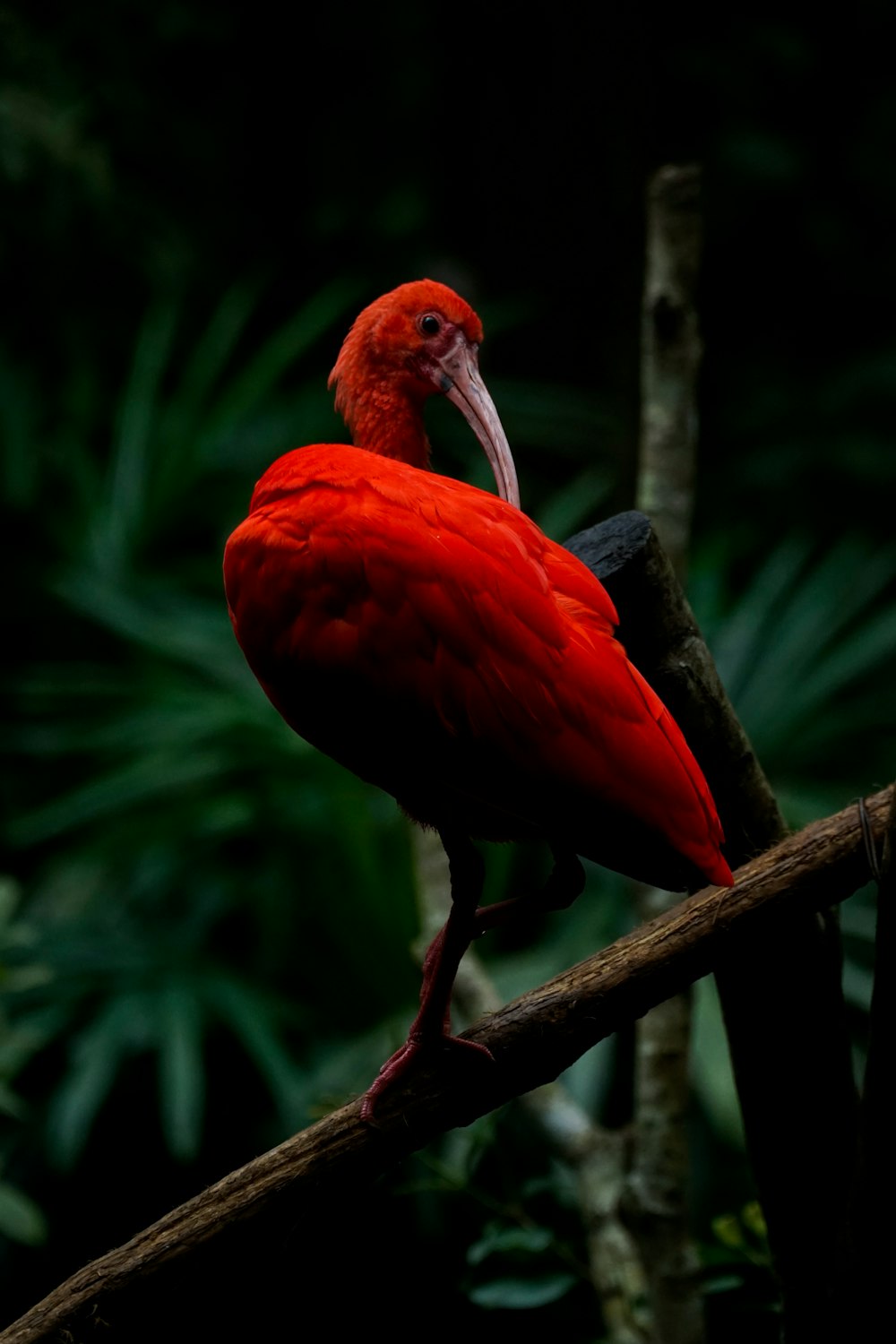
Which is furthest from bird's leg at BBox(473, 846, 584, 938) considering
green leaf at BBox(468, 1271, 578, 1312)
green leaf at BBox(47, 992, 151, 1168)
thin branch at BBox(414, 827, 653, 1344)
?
green leaf at BBox(47, 992, 151, 1168)

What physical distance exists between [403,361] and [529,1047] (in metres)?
1.08

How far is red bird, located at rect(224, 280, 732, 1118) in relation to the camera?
5.41 feet

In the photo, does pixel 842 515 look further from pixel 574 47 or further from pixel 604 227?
pixel 574 47

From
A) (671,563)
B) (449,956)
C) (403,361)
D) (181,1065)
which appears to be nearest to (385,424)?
(403,361)

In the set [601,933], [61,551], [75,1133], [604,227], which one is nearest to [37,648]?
[61,551]

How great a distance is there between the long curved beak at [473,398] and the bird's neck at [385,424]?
81 millimetres

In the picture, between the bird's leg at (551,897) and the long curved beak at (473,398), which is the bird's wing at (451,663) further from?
the long curved beak at (473,398)

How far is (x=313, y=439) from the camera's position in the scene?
180 inches

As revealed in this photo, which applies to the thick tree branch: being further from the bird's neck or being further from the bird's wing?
the bird's neck

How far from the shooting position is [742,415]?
5.46 meters

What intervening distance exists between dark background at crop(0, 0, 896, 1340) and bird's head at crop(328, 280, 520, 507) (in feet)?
3.65

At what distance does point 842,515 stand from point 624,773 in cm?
395

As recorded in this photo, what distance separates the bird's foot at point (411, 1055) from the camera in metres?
1.75

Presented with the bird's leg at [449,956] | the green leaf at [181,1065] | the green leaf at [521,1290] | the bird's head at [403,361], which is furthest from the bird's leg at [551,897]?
the green leaf at [181,1065]
